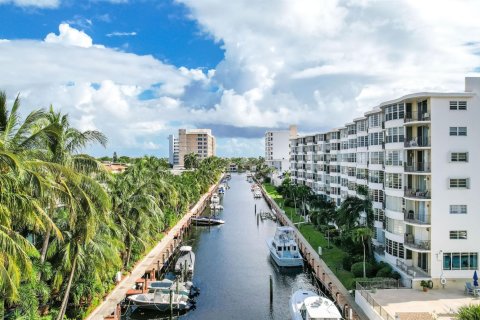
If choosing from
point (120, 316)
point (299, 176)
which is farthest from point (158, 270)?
point (299, 176)

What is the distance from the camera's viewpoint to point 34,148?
77.3ft

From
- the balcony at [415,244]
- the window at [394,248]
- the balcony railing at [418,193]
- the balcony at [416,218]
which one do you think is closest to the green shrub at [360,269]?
the window at [394,248]

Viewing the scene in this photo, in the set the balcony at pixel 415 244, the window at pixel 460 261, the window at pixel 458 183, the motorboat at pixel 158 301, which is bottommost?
the motorboat at pixel 158 301

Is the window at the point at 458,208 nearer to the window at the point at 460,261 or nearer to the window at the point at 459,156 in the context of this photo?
the window at the point at 460,261

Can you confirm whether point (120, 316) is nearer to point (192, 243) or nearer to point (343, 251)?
point (343, 251)

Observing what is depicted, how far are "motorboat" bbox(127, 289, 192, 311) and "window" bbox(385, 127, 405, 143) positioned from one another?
2563 centimetres

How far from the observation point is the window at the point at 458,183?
42.2 metres

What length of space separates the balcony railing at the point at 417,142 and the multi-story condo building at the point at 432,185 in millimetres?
94

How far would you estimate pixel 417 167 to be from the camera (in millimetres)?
43750

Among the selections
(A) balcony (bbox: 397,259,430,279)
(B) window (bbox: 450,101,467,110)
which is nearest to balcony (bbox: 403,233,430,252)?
(A) balcony (bbox: 397,259,430,279)

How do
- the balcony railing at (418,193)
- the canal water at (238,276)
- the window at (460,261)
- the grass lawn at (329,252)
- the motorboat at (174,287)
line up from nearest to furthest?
the window at (460,261) < the balcony railing at (418,193) < the canal water at (238,276) < the motorboat at (174,287) < the grass lawn at (329,252)

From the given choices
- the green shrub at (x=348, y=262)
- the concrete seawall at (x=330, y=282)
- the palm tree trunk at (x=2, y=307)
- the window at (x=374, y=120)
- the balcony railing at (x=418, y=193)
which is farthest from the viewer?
the window at (x=374, y=120)

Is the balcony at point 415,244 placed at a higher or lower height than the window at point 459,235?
lower

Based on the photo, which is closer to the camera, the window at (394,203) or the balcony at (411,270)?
the balcony at (411,270)
